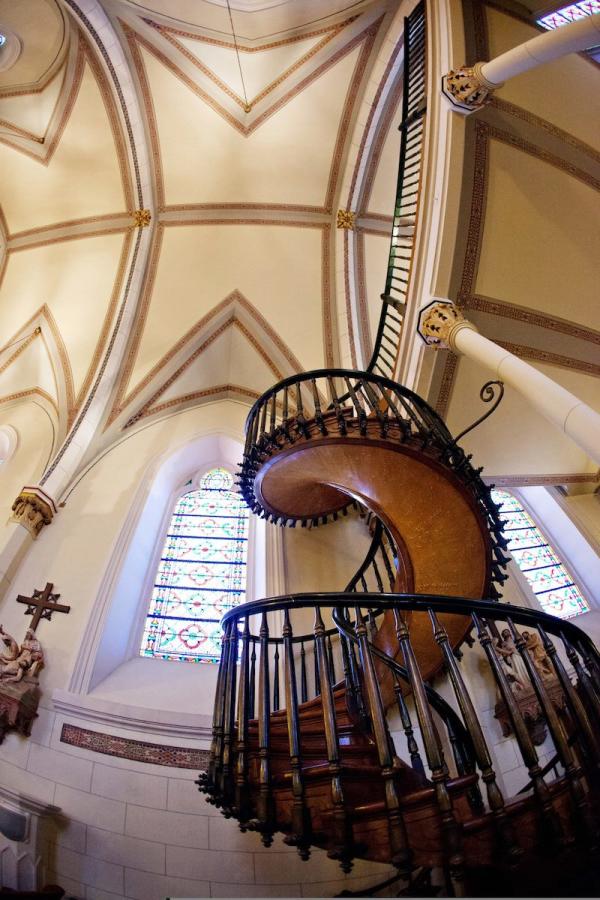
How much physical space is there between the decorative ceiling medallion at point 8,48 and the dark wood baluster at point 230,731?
11.0 metres

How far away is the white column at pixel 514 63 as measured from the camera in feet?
12.2

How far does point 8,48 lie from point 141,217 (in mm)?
3314

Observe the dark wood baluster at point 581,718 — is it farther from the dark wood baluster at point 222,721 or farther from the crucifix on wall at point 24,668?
the crucifix on wall at point 24,668

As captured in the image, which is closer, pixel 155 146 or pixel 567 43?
pixel 567 43

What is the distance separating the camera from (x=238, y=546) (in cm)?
693

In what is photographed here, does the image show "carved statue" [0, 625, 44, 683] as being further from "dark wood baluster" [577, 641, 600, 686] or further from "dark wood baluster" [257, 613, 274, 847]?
"dark wood baluster" [577, 641, 600, 686]

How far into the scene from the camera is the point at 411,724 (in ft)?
9.20

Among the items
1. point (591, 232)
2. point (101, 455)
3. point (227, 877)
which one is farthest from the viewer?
point (101, 455)

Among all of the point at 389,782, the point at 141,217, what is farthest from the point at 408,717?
the point at 141,217

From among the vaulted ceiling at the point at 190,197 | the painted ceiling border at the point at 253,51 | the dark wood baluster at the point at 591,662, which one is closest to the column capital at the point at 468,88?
the vaulted ceiling at the point at 190,197

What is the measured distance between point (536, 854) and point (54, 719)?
425 cm

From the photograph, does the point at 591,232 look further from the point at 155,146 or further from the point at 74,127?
the point at 74,127

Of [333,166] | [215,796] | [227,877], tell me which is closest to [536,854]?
[215,796]

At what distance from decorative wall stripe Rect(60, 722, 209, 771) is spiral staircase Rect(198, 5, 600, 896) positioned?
1527mm
